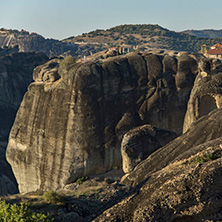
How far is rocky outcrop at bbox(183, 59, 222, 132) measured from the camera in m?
45.1

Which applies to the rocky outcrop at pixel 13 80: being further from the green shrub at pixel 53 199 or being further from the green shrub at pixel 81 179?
the green shrub at pixel 53 199

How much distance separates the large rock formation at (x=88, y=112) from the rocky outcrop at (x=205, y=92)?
175 centimetres

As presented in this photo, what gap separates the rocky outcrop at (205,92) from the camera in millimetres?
45062

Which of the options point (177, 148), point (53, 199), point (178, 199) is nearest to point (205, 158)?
point (178, 199)

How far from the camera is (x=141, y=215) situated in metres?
18.8

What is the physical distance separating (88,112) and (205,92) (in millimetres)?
16590

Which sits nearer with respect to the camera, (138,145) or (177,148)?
(177,148)

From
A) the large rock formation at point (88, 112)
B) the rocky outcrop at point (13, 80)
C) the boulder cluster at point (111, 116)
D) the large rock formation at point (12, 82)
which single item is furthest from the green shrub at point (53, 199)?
the rocky outcrop at point (13, 80)

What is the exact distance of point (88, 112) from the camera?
42.1m

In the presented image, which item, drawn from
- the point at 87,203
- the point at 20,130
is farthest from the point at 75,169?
the point at 87,203

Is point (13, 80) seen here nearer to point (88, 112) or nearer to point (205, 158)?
point (88, 112)

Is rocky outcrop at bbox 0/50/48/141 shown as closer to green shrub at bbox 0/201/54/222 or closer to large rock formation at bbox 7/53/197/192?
large rock formation at bbox 7/53/197/192

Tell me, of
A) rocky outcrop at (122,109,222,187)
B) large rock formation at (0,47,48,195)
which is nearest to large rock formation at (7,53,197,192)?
rocky outcrop at (122,109,222,187)

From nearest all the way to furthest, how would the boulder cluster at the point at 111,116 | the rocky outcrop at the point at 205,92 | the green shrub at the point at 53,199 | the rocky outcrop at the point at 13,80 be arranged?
the green shrub at the point at 53,199, the boulder cluster at the point at 111,116, the rocky outcrop at the point at 205,92, the rocky outcrop at the point at 13,80
